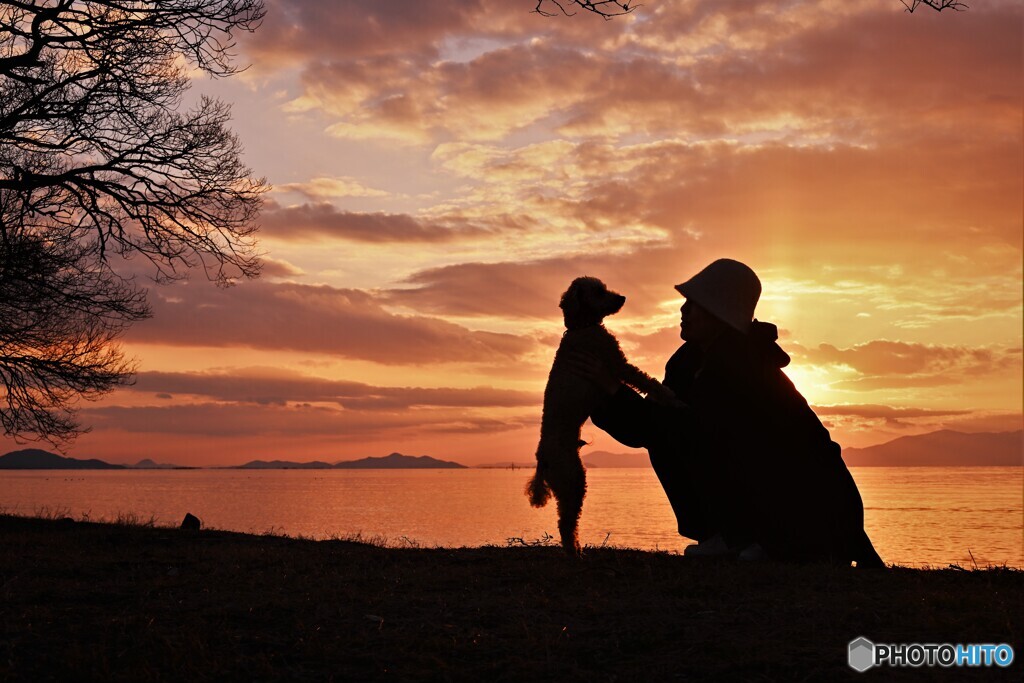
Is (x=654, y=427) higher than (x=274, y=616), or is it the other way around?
(x=654, y=427)

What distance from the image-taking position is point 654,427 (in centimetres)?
820

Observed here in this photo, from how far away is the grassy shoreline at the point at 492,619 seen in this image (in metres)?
4.85

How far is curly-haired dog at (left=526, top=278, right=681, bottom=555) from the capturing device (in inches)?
324

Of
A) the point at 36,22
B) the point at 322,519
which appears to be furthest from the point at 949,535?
the point at 36,22

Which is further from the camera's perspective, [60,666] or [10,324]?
[10,324]

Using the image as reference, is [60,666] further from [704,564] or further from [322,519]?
[322,519]

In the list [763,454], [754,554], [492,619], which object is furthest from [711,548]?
[492,619]

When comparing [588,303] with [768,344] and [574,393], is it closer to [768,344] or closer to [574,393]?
[574,393]

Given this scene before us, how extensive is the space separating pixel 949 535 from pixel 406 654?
43.1 metres

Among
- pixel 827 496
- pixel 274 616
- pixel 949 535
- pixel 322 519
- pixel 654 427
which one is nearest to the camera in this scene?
pixel 274 616

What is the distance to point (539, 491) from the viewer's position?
8.48 meters

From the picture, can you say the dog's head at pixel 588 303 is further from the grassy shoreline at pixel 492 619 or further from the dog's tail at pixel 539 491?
the grassy shoreline at pixel 492 619
